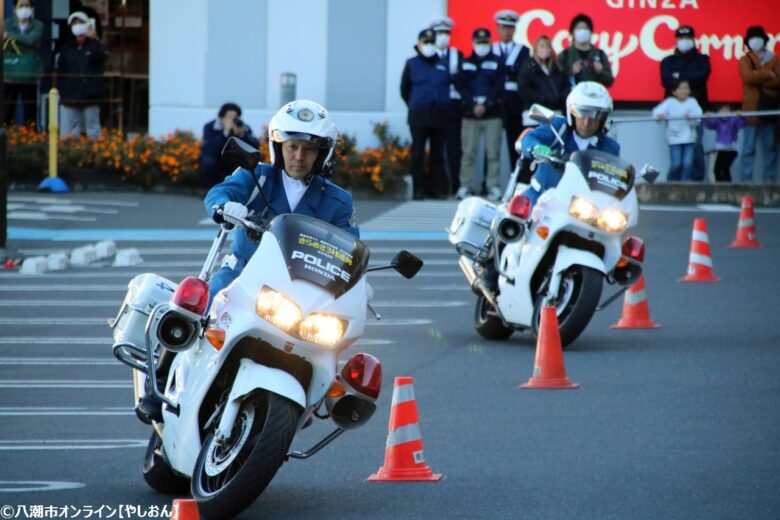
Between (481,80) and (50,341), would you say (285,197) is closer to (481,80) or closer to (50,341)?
(50,341)

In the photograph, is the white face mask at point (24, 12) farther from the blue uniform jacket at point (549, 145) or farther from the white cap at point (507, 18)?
the blue uniform jacket at point (549, 145)

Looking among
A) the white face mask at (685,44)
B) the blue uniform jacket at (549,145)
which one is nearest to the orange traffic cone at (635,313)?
the blue uniform jacket at (549,145)

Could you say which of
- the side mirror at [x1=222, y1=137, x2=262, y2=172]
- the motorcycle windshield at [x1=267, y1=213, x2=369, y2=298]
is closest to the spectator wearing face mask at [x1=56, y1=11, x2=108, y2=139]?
the side mirror at [x1=222, y1=137, x2=262, y2=172]

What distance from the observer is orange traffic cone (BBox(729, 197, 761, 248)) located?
2014cm

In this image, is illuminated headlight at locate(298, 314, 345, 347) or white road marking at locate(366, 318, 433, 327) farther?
white road marking at locate(366, 318, 433, 327)

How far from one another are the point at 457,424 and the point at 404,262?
7.31 ft

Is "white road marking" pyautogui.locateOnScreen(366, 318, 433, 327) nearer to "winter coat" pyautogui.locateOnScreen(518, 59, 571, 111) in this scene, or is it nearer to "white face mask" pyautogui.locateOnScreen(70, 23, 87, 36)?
"winter coat" pyautogui.locateOnScreen(518, 59, 571, 111)

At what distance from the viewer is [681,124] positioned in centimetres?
2539

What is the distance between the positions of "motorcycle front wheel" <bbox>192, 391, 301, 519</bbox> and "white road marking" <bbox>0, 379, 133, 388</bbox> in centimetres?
431

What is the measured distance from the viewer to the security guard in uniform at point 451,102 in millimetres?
24453

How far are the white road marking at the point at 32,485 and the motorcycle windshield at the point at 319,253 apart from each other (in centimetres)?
161

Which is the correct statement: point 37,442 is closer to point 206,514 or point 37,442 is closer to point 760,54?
point 206,514

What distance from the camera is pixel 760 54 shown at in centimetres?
2550

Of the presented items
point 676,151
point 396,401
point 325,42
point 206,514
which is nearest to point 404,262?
point 396,401
